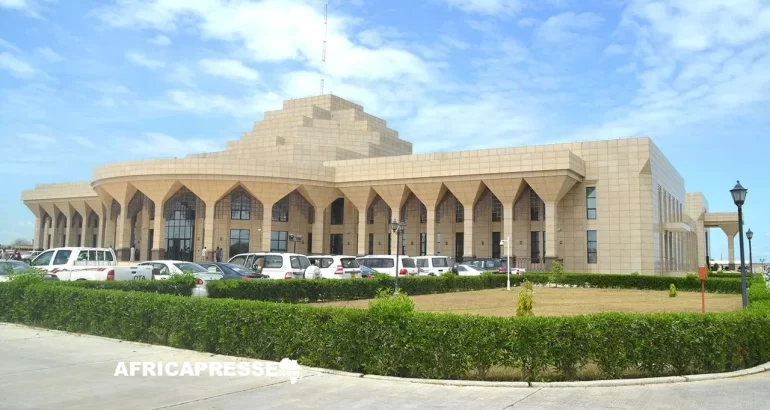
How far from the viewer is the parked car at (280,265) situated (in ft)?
79.0

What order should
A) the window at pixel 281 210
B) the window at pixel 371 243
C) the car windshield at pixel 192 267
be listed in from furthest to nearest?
the window at pixel 371 243, the window at pixel 281 210, the car windshield at pixel 192 267

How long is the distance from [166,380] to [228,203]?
148 feet

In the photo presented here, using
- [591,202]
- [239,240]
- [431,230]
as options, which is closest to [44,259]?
[239,240]

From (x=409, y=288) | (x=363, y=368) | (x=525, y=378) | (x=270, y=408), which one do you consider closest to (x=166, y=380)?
(x=270, y=408)

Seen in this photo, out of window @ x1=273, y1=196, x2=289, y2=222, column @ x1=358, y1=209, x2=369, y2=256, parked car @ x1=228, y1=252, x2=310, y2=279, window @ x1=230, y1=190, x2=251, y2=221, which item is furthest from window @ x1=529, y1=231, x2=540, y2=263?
parked car @ x1=228, y1=252, x2=310, y2=279

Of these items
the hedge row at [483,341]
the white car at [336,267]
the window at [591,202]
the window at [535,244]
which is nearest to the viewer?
the hedge row at [483,341]

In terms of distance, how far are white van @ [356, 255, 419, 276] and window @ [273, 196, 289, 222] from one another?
22.2 metres

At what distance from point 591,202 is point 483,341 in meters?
40.8

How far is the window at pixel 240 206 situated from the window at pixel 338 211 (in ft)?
29.1

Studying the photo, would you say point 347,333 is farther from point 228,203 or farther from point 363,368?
point 228,203

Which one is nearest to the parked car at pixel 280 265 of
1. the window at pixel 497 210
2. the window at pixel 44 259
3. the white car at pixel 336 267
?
the white car at pixel 336 267

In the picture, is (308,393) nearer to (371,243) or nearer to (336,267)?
(336,267)

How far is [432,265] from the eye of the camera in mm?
33875

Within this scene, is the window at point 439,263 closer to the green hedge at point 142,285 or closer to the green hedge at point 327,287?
the green hedge at point 327,287
